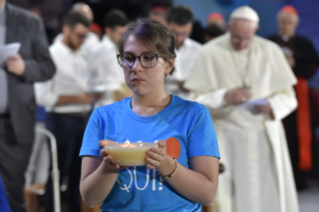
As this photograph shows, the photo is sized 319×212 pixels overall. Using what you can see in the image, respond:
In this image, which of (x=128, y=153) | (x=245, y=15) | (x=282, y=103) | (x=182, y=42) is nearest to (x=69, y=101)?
(x=182, y=42)

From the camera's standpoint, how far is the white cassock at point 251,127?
13.3 feet

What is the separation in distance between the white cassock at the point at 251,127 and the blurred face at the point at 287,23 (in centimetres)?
212

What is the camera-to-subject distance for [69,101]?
4.96m

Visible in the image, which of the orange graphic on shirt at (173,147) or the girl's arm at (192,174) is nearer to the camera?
the girl's arm at (192,174)

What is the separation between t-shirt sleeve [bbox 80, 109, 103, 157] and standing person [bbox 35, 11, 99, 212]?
2.78m

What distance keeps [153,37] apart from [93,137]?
1.61 ft

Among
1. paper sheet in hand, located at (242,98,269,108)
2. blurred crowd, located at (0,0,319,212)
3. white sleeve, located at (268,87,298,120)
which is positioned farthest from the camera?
white sleeve, located at (268,87,298,120)

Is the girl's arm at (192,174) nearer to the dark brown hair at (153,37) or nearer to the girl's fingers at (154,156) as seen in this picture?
the girl's fingers at (154,156)

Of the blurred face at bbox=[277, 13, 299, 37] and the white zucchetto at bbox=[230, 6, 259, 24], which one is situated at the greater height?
the white zucchetto at bbox=[230, 6, 259, 24]

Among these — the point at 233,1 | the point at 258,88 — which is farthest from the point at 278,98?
the point at 233,1

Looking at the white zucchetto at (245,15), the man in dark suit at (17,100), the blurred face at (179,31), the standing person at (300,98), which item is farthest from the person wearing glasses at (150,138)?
the standing person at (300,98)

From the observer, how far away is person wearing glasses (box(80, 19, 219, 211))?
1.82 meters

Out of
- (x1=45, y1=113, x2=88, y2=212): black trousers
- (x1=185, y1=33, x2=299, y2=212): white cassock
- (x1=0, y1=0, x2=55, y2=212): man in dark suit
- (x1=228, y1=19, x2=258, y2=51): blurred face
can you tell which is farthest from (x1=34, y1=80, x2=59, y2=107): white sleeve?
(x1=228, y1=19, x2=258, y2=51): blurred face

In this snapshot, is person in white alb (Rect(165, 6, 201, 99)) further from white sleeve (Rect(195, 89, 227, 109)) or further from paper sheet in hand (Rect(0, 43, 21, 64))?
paper sheet in hand (Rect(0, 43, 21, 64))
